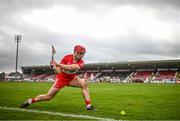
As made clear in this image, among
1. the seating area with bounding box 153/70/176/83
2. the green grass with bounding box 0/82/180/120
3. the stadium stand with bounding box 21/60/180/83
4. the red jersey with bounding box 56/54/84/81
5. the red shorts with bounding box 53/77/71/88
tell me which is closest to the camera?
the green grass with bounding box 0/82/180/120

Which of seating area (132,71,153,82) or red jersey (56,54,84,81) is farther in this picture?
seating area (132,71,153,82)

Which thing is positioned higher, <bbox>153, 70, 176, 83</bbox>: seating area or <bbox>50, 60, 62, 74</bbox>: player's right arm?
<bbox>50, 60, 62, 74</bbox>: player's right arm

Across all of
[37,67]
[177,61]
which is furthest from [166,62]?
[37,67]

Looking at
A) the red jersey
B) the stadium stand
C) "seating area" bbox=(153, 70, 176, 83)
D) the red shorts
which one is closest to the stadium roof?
the stadium stand

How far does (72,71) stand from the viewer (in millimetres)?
8984

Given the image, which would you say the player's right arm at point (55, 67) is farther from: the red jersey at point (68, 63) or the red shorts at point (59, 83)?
the red shorts at point (59, 83)

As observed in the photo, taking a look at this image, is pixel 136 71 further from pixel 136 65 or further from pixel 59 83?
pixel 59 83

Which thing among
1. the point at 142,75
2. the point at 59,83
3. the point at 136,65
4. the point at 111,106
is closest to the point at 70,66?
the point at 59,83

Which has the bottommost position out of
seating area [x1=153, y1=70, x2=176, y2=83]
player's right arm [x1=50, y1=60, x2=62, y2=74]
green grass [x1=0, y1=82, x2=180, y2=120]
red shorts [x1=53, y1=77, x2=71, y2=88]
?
A: seating area [x1=153, y1=70, x2=176, y2=83]

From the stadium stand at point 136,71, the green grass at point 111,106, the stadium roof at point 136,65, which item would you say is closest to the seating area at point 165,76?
the stadium stand at point 136,71

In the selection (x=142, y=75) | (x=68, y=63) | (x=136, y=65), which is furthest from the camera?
(x=136, y=65)

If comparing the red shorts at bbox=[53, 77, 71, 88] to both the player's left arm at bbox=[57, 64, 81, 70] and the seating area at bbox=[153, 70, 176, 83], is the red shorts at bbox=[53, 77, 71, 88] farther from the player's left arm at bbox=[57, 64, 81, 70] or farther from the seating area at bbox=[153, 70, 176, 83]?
the seating area at bbox=[153, 70, 176, 83]

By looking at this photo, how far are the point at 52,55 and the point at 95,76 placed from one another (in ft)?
259

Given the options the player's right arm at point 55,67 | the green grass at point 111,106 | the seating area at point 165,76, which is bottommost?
the seating area at point 165,76
